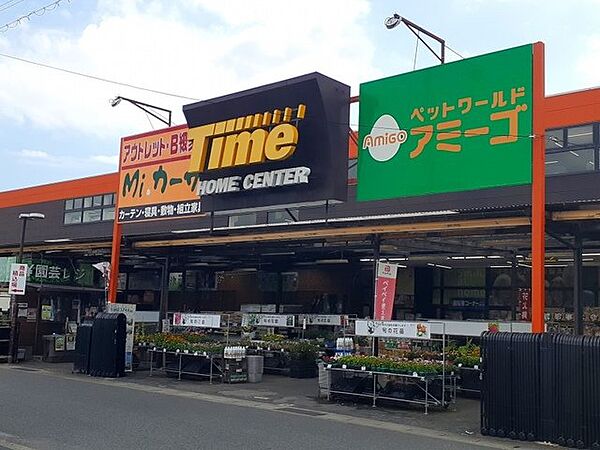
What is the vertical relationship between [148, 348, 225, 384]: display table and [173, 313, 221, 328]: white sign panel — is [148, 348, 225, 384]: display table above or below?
below

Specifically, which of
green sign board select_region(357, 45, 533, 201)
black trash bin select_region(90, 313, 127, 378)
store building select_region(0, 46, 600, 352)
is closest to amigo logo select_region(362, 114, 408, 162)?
green sign board select_region(357, 45, 533, 201)

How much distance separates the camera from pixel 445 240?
19.2 metres

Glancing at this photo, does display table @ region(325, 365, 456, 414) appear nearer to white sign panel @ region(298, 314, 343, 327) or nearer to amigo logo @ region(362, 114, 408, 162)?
amigo logo @ region(362, 114, 408, 162)

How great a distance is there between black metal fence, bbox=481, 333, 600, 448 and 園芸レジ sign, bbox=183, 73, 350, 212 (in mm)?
6211

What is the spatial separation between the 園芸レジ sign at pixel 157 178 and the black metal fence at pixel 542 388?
10576 millimetres

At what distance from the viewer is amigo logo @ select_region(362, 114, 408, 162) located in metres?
15.6

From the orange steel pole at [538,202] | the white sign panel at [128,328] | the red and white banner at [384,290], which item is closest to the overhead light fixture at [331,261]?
the white sign panel at [128,328]

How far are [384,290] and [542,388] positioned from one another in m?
5.21

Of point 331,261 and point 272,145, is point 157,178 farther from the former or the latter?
point 331,261

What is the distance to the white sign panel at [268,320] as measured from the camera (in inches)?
948

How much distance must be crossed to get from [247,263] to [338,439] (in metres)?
22.6

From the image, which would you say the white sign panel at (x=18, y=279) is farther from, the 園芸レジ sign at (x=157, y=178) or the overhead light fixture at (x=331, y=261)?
the overhead light fixture at (x=331, y=261)

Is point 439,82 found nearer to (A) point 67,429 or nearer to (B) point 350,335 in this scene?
(B) point 350,335

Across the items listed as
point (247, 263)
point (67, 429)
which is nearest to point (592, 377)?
point (67, 429)
